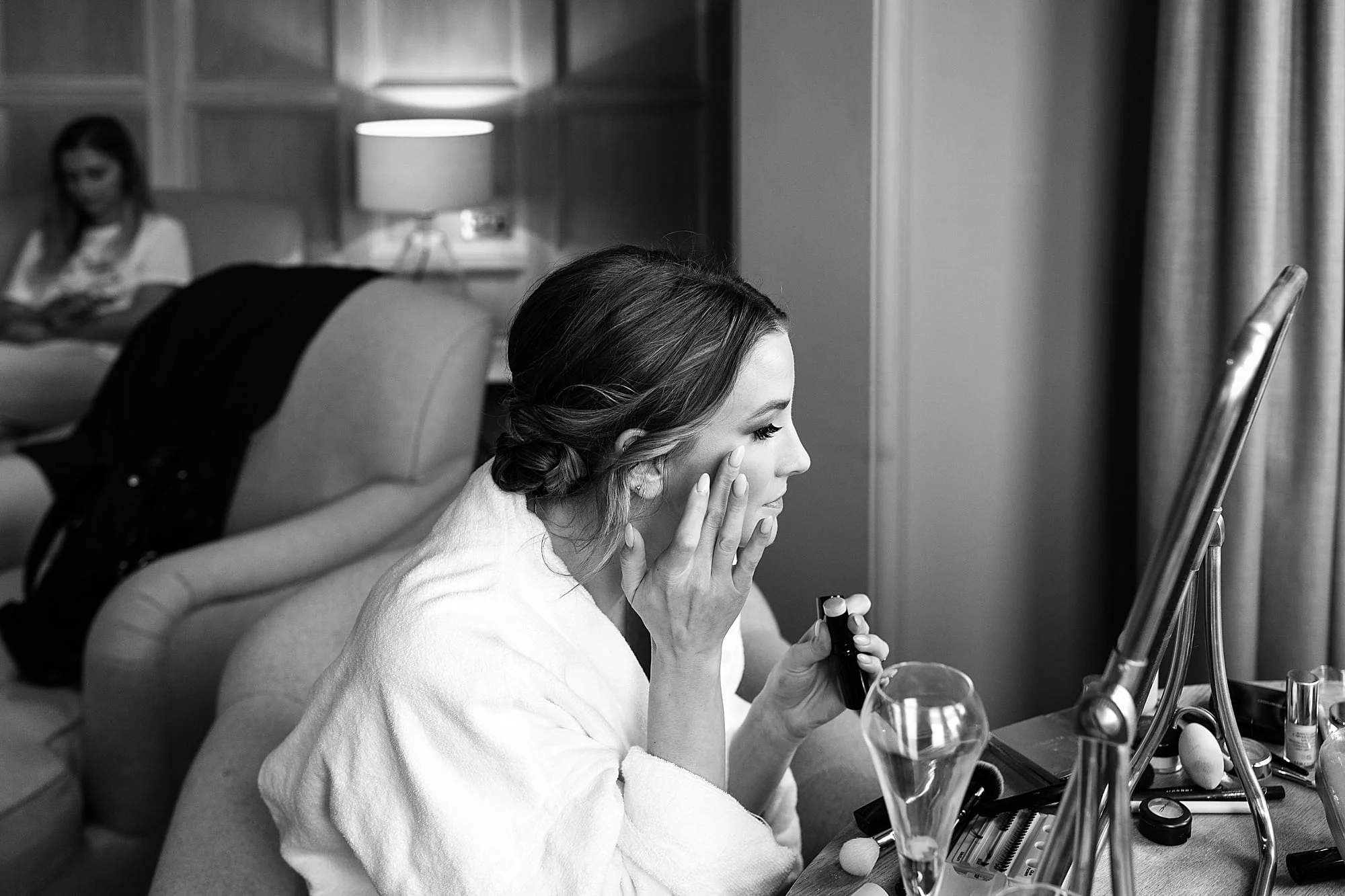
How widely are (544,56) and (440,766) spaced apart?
341 cm

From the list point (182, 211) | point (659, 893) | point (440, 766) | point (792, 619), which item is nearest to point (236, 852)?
point (440, 766)

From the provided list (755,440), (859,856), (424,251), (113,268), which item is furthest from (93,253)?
(859,856)

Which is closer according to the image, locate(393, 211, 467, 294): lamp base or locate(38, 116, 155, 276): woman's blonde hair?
locate(38, 116, 155, 276): woman's blonde hair

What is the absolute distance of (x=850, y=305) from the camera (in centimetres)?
222

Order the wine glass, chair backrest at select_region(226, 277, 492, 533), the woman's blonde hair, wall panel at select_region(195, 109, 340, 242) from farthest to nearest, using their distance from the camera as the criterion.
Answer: wall panel at select_region(195, 109, 340, 242) → the woman's blonde hair → chair backrest at select_region(226, 277, 492, 533) → the wine glass

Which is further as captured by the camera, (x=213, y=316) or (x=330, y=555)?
(x=213, y=316)

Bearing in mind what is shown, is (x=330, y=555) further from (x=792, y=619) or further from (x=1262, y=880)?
(x=1262, y=880)

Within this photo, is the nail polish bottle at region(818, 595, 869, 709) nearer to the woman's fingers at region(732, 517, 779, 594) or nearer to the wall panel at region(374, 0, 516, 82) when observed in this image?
the woman's fingers at region(732, 517, 779, 594)

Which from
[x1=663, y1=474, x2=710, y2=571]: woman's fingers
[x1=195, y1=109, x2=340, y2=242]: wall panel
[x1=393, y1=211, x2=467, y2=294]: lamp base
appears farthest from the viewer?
[x1=195, y1=109, x2=340, y2=242]: wall panel

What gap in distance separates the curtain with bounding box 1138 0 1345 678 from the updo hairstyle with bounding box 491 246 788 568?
3.48 ft

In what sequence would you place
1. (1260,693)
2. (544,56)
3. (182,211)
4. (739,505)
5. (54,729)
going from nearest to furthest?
(739,505) < (1260,693) < (54,729) < (182,211) < (544,56)

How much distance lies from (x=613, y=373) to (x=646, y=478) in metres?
0.10

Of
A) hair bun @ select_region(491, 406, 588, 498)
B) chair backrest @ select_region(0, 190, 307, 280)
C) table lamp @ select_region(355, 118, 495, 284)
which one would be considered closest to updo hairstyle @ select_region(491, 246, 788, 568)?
hair bun @ select_region(491, 406, 588, 498)

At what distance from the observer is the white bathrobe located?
1049 mm
